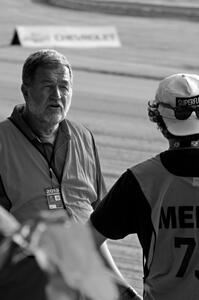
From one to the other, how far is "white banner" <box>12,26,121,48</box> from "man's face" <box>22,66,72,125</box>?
15593mm

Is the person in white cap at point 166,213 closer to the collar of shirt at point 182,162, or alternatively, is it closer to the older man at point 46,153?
the collar of shirt at point 182,162

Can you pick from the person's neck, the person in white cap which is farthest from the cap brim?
the person's neck

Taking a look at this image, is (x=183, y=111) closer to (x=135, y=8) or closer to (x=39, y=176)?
(x=39, y=176)

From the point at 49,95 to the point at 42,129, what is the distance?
145mm

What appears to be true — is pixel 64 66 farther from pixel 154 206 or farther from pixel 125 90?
pixel 125 90

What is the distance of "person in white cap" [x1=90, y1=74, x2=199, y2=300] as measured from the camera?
2.63 meters

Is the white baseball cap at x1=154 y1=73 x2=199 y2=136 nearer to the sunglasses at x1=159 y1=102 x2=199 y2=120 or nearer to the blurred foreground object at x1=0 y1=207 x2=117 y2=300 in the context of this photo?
the sunglasses at x1=159 y1=102 x2=199 y2=120

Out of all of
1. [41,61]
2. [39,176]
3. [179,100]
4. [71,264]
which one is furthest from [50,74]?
[71,264]

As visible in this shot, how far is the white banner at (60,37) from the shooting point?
63.6 ft

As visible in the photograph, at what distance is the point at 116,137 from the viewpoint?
11.8 meters

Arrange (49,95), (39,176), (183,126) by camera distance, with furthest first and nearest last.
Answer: (49,95), (39,176), (183,126)

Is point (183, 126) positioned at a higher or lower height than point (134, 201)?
higher

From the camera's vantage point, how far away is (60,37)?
19.7 meters

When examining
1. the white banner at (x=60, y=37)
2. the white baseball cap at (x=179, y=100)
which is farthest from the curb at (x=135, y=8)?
the white baseball cap at (x=179, y=100)
